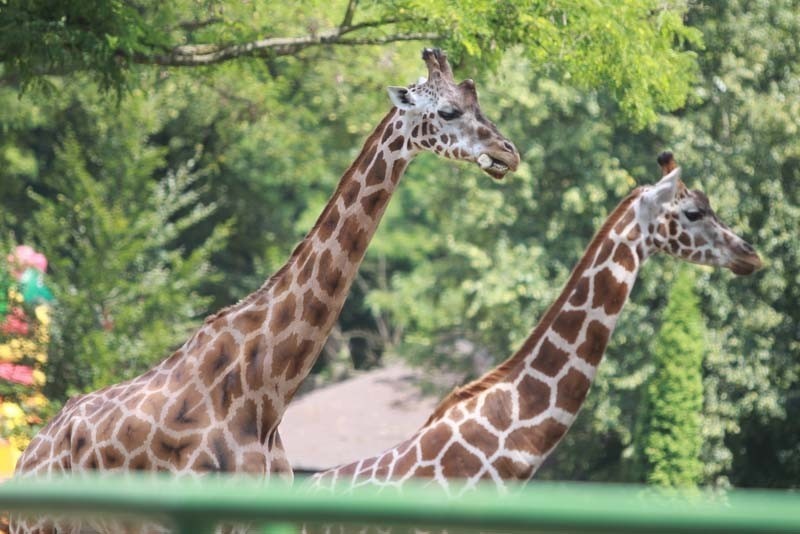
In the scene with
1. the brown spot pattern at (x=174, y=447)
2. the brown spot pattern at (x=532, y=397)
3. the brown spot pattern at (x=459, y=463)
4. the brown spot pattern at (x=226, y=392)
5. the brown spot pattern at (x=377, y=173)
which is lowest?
the brown spot pattern at (x=459, y=463)

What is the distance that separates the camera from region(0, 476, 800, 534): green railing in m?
2.31

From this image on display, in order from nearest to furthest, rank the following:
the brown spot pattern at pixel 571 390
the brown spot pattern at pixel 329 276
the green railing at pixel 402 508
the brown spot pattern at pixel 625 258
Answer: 1. the green railing at pixel 402 508
2. the brown spot pattern at pixel 329 276
3. the brown spot pattern at pixel 571 390
4. the brown spot pattern at pixel 625 258

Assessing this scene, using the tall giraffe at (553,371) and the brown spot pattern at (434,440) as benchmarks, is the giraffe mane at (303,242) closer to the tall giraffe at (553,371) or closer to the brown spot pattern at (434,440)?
the tall giraffe at (553,371)

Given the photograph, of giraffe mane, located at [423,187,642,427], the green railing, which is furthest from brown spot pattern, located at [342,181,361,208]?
the green railing

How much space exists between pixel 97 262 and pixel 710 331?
9047 millimetres

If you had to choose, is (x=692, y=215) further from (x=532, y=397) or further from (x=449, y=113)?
(x=449, y=113)

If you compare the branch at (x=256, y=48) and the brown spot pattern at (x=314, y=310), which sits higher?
the brown spot pattern at (x=314, y=310)

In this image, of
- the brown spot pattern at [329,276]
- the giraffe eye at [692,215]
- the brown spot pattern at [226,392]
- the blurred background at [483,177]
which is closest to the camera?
the brown spot pattern at [226,392]

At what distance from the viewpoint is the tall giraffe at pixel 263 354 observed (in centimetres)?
635

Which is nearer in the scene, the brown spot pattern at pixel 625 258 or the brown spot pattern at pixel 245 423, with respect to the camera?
the brown spot pattern at pixel 245 423

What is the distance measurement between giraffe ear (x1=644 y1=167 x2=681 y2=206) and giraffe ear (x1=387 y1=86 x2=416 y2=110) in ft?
5.06

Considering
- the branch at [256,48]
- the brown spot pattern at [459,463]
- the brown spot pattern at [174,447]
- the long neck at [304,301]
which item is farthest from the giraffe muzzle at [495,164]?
the branch at [256,48]

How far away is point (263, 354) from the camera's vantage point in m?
6.51

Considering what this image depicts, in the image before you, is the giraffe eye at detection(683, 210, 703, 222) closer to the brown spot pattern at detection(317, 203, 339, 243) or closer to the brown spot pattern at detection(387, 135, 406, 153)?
the brown spot pattern at detection(387, 135, 406, 153)
